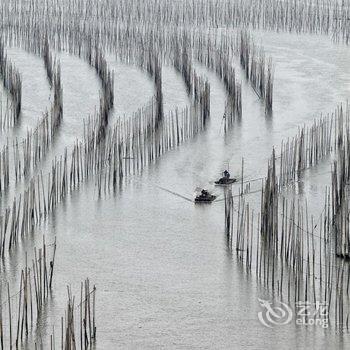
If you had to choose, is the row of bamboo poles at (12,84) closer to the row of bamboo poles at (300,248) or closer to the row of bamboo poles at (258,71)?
the row of bamboo poles at (258,71)

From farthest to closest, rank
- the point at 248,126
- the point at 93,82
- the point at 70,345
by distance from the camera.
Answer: the point at 93,82, the point at 248,126, the point at 70,345

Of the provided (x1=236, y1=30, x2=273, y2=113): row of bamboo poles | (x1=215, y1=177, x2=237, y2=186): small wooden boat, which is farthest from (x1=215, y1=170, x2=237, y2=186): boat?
(x1=236, y1=30, x2=273, y2=113): row of bamboo poles

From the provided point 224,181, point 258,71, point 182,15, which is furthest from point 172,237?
point 182,15

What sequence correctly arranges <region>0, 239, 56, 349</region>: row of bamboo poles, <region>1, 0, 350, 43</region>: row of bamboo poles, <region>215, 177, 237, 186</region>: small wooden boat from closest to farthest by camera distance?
1. <region>0, 239, 56, 349</region>: row of bamboo poles
2. <region>215, 177, 237, 186</region>: small wooden boat
3. <region>1, 0, 350, 43</region>: row of bamboo poles

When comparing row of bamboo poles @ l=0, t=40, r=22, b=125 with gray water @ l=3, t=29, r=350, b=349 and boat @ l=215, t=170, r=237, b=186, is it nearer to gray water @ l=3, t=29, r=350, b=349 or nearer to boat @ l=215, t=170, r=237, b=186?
gray water @ l=3, t=29, r=350, b=349

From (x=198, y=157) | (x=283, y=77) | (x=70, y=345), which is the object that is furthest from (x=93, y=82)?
(x=70, y=345)

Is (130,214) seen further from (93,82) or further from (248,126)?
(93,82)

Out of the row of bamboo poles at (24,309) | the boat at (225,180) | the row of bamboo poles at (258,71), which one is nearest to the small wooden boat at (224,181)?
the boat at (225,180)

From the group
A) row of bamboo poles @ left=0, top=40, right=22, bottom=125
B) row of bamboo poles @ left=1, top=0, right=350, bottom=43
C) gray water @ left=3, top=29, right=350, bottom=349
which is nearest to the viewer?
gray water @ left=3, top=29, right=350, bottom=349
